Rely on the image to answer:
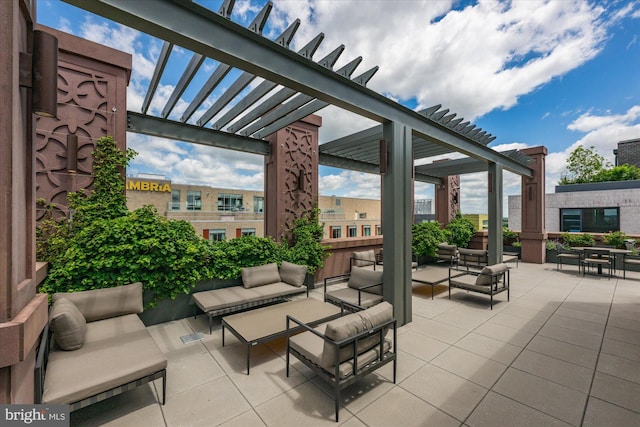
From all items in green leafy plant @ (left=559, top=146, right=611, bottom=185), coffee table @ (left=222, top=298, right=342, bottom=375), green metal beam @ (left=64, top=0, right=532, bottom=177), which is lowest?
coffee table @ (left=222, top=298, right=342, bottom=375)

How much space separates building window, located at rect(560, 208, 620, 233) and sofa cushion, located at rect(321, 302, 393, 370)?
19799mm

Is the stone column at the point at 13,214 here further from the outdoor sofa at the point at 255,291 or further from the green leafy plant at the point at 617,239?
the green leafy plant at the point at 617,239

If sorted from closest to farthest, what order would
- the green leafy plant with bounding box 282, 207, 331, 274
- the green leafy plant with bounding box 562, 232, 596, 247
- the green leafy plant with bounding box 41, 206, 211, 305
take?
the green leafy plant with bounding box 41, 206, 211, 305, the green leafy plant with bounding box 282, 207, 331, 274, the green leafy plant with bounding box 562, 232, 596, 247

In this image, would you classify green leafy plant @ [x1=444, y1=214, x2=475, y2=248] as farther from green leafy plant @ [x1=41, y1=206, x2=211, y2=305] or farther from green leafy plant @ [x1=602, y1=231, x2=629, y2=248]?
green leafy plant @ [x1=41, y1=206, x2=211, y2=305]

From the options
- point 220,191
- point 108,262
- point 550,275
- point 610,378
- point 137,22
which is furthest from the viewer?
point 220,191

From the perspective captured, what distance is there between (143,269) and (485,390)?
194 inches

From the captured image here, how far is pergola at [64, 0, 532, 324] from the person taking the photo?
232 cm

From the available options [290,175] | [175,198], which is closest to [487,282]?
[290,175]

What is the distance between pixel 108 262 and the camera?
3688 mm

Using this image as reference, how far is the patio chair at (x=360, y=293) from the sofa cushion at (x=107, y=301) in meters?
3.07

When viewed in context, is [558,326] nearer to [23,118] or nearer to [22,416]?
[22,416]

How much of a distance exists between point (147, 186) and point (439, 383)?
88.5 feet

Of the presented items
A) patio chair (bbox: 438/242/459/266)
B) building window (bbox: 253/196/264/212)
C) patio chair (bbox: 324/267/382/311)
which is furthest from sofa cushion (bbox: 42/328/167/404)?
building window (bbox: 253/196/264/212)

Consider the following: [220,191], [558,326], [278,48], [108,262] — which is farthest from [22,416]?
[220,191]
